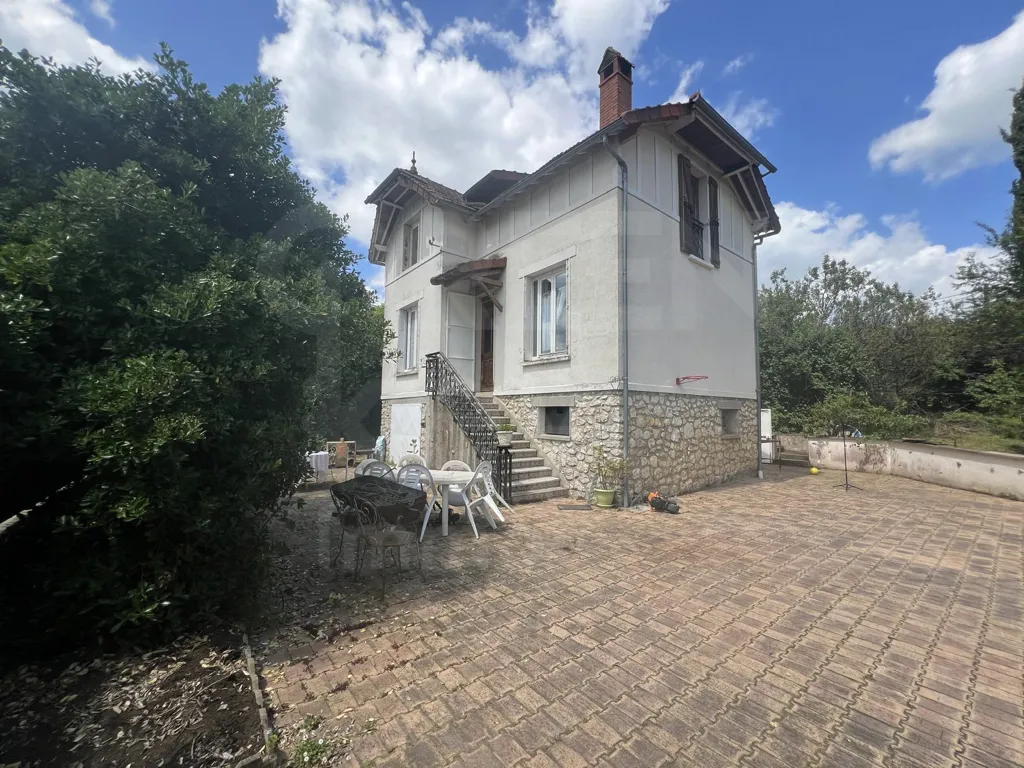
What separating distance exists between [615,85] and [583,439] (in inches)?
286

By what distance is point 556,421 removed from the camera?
866 centimetres

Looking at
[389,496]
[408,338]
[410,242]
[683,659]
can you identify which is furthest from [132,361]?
[410,242]

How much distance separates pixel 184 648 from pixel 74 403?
1.62 m

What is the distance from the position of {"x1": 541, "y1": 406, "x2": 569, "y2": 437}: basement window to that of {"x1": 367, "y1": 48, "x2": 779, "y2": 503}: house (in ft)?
0.10

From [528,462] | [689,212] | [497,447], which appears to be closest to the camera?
[497,447]

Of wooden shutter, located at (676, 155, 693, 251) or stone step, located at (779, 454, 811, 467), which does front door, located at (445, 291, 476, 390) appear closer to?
wooden shutter, located at (676, 155, 693, 251)

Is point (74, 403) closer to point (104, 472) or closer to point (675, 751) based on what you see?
point (104, 472)

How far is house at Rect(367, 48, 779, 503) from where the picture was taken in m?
7.78

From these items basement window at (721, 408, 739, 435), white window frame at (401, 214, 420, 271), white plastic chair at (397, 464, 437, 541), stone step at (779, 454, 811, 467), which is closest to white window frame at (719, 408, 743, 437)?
basement window at (721, 408, 739, 435)

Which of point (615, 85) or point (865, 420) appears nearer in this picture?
point (615, 85)

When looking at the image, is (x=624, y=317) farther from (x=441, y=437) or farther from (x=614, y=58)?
(x=614, y=58)

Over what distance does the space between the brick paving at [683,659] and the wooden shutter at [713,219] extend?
6754mm

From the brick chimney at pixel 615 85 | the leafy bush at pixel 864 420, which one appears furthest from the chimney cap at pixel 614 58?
the leafy bush at pixel 864 420

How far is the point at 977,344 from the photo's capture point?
13.6 m
